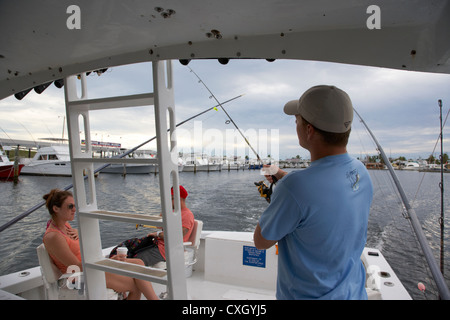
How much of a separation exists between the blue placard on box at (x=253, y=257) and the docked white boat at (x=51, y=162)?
104ft

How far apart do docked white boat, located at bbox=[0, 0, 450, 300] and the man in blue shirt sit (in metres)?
0.38

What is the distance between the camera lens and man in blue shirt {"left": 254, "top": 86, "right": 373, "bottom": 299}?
88 cm

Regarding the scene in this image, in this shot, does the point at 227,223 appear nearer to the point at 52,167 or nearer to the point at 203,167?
the point at 52,167

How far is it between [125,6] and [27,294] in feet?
8.81

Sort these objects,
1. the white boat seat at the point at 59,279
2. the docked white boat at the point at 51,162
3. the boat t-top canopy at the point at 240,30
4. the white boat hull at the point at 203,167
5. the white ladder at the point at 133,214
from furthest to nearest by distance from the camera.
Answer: the white boat hull at the point at 203,167 → the docked white boat at the point at 51,162 → the white boat seat at the point at 59,279 → the white ladder at the point at 133,214 → the boat t-top canopy at the point at 240,30

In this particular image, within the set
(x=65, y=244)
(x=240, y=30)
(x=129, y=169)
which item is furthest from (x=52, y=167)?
(x=240, y=30)

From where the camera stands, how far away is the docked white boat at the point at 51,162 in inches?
1217

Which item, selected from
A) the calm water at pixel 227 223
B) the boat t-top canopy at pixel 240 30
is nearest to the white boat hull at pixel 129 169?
the calm water at pixel 227 223

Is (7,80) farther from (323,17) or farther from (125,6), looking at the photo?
(323,17)

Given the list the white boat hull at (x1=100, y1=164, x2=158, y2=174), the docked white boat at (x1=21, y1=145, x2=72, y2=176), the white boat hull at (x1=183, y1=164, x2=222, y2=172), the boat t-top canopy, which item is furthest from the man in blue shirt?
the white boat hull at (x1=183, y1=164, x2=222, y2=172)

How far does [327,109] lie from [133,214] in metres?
1.25

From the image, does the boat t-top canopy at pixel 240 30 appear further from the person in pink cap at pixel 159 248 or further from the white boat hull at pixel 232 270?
the white boat hull at pixel 232 270

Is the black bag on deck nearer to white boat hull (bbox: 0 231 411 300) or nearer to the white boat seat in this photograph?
white boat hull (bbox: 0 231 411 300)
